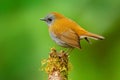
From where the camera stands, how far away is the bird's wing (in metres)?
4.57

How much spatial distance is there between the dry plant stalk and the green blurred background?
4.60 ft

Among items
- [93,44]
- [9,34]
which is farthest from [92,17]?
[9,34]

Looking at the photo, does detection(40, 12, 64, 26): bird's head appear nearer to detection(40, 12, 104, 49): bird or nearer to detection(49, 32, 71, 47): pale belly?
detection(40, 12, 104, 49): bird

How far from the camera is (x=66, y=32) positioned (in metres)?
4.73

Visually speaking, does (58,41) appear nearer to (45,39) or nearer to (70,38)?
(70,38)

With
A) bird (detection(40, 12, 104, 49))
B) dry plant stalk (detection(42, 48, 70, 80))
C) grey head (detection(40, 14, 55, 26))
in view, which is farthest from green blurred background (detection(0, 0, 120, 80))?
dry plant stalk (detection(42, 48, 70, 80))

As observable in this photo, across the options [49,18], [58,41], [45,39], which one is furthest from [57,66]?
[45,39]

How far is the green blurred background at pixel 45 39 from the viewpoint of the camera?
5410 mm

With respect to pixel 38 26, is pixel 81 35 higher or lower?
lower

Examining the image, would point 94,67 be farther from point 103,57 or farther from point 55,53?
point 55,53

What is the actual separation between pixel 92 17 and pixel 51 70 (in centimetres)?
217

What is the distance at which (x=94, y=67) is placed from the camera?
5406 millimetres

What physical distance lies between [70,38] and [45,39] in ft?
2.86

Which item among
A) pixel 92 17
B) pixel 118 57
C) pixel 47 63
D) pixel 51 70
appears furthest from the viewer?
pixel 92 17
